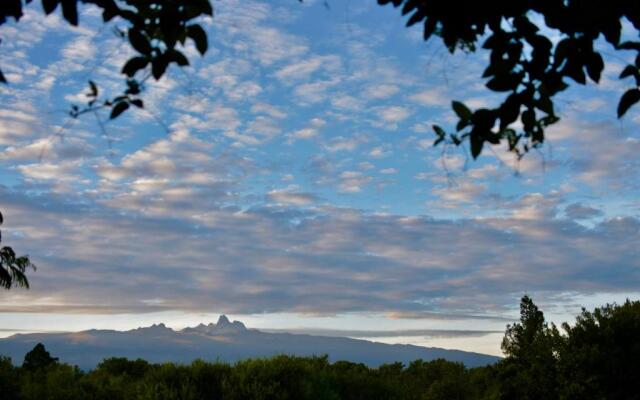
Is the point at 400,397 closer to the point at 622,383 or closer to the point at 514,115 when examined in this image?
the point at 622,383

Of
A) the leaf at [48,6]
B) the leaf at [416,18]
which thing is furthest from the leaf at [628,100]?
the leaf at [48,6]

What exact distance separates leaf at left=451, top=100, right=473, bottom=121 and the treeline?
21.7 m

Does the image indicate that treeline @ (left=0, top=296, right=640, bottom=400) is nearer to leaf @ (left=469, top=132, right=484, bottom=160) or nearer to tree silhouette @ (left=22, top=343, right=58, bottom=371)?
tree silhouette @ (left=22, top=343, right=58, bottom=371)

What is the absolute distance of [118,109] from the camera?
4672 mm

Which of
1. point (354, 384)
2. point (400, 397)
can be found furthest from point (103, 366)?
point (400, 397)

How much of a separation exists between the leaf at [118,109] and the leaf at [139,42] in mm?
396

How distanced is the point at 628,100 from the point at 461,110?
51.2 inches

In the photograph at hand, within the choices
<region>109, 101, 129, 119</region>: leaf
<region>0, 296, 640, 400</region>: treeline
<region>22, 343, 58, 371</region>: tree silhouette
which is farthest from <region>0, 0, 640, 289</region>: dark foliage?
<region>22, 343, 58, 371</region>: tree silhouette

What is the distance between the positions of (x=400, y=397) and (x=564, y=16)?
91.2ft

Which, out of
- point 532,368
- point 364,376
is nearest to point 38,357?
point 364,376

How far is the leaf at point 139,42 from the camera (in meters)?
4.71

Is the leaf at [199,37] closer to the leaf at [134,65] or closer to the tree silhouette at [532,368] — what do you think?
the leaf at [134,65]

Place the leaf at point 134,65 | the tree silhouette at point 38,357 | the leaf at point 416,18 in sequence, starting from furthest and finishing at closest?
1. the tree silhouette at point 38,357
2. the leaf at point 416,18
3. the leaf at point 134,65

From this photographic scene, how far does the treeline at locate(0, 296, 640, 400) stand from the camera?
25656 mm
